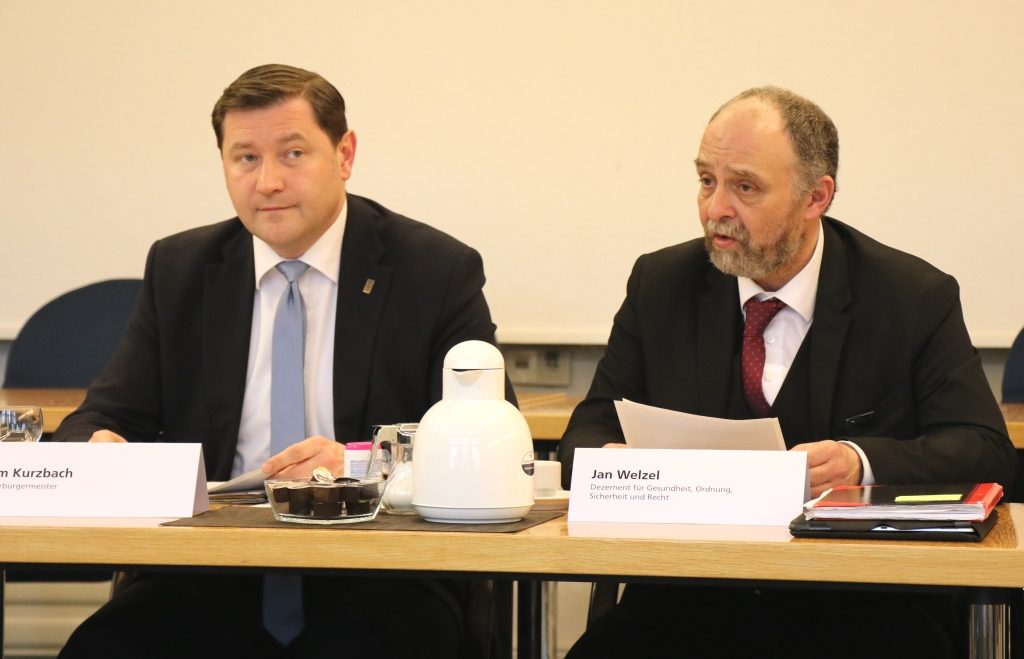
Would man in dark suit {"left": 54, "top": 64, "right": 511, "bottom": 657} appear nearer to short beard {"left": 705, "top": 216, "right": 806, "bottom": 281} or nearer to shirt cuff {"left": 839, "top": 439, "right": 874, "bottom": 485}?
short beard {"left": 705, "top": 216, "right": 806, "bottom": 281}

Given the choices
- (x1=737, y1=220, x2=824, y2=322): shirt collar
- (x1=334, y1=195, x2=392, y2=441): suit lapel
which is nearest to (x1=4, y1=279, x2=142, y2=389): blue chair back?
(x1=334, y1=195, x2=392, y2=441): suit lapel

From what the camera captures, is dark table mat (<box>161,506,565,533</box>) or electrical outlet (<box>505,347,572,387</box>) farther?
electrical outlet (<box>505,347,572,387</box>)

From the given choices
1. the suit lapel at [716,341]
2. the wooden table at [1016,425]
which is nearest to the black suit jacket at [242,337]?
the suit lapel at [716,341]

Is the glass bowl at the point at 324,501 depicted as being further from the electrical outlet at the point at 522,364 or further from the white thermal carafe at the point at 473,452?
the electrical outlet at the point at 522,364

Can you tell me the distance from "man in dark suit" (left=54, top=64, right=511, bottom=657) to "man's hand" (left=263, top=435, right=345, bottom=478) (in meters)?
0.35

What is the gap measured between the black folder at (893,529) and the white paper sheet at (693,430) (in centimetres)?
29

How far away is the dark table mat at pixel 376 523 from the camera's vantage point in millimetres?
1450

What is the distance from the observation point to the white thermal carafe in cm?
148

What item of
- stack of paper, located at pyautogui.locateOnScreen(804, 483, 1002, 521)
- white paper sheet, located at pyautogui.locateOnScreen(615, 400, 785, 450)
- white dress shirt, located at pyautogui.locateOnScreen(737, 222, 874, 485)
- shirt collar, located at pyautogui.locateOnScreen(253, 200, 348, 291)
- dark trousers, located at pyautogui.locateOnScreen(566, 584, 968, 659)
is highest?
shirt collar, located at pyautogui.locateOnScreen(253, 200, 348, 291)

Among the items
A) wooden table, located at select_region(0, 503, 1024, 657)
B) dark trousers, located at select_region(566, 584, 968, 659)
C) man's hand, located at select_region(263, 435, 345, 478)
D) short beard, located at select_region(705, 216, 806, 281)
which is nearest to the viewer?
wooden table, located at select_region(0, 503, 1024, 657)

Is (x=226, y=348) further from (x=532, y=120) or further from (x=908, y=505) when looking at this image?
(x=532, y=120)

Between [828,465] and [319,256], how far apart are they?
1109mm

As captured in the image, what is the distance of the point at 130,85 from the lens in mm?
4008

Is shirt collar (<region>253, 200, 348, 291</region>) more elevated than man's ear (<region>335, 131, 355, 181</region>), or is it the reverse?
man's ear (<region>335, 131, 355, 181</region>)
